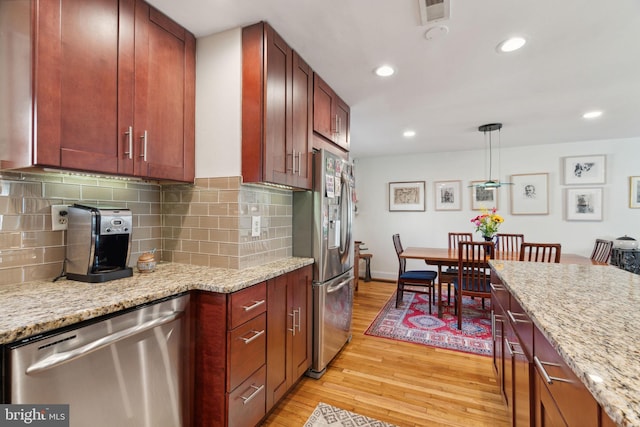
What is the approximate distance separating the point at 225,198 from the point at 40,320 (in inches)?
41.0

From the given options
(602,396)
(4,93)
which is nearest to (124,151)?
(4,93)

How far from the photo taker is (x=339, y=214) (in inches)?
99.5

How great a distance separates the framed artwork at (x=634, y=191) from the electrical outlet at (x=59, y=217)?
253 inches

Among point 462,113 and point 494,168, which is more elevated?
point 462,113

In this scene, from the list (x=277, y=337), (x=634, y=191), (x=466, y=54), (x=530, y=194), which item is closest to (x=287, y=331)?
(x=277, y=337)

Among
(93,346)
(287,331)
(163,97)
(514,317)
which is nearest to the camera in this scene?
(93,346)

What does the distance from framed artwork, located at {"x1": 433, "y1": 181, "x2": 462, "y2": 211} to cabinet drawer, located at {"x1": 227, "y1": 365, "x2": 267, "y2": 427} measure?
4.45 meters

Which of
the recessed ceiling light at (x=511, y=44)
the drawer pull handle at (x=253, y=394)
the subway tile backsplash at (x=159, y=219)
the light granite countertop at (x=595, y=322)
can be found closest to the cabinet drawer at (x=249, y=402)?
the drawer pull handle at (x=253, y=394)


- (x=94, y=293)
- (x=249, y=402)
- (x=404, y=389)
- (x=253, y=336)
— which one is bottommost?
(x=404, y=389)

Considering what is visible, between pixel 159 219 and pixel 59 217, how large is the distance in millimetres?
565

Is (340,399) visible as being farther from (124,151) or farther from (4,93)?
(4,93)

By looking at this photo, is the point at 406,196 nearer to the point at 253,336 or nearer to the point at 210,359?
the point at 253,336

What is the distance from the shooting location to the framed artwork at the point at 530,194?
4.61 meters

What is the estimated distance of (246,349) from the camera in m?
1.54
